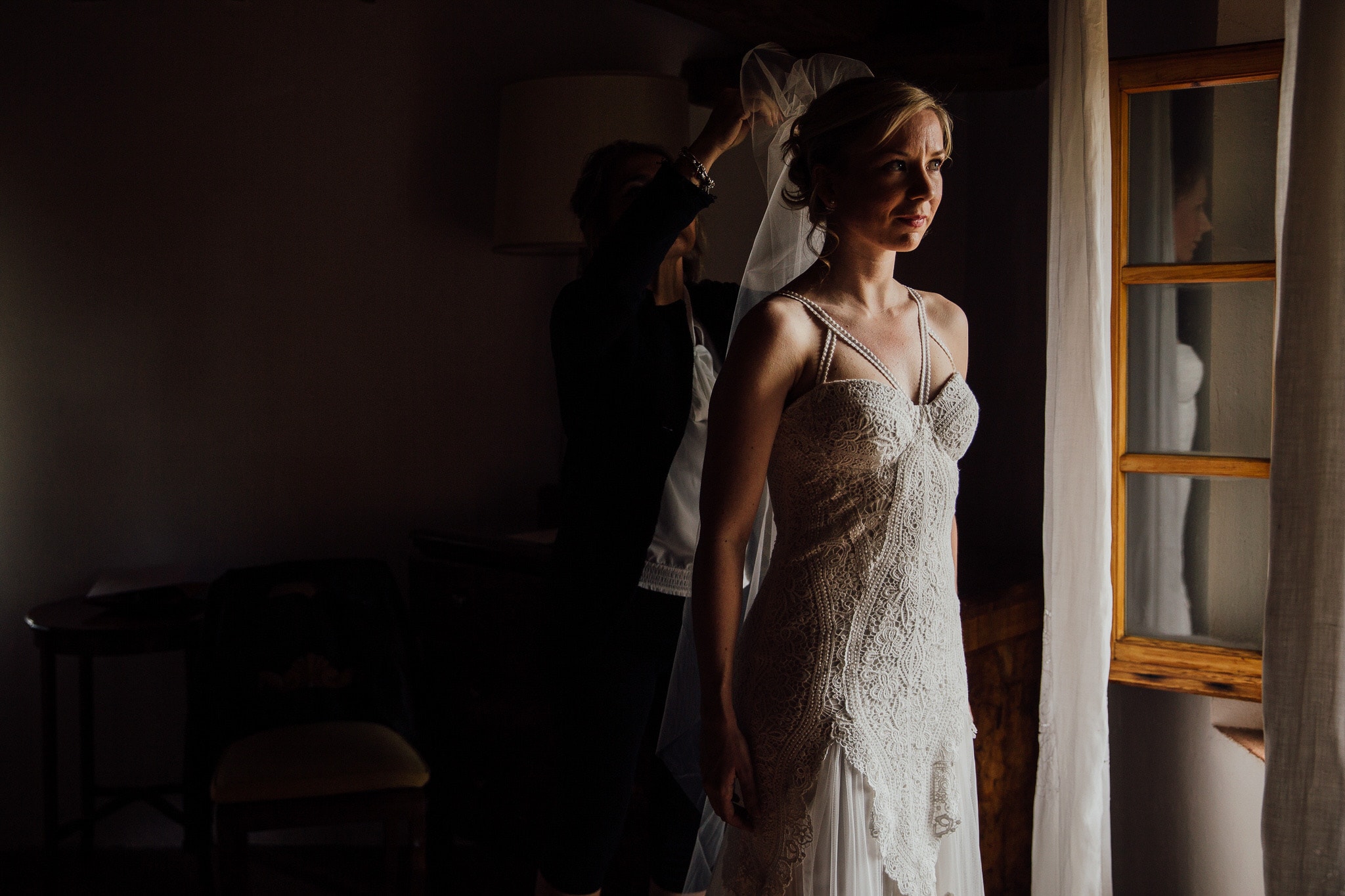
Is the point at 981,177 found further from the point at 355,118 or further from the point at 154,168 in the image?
the point at 154,168

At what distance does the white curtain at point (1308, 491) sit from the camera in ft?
4.69

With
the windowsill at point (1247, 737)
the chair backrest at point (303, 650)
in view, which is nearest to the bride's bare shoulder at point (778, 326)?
the windowsill at point (1247, 737)

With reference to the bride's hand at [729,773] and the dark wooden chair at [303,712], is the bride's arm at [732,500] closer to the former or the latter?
the bride's hand at [729,773]

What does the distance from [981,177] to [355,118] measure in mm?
1812

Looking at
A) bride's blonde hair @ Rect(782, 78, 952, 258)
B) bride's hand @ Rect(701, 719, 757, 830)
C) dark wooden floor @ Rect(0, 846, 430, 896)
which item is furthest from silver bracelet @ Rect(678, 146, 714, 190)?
dark wooden floor @ Rect(0, 846, 430, 896)

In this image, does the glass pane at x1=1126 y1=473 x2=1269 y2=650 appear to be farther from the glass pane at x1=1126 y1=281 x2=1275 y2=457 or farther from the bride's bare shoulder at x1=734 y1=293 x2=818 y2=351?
the bride's bare shoulder at x1=734 y1=293 x2=818 y2=351

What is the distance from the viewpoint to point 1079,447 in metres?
1.88

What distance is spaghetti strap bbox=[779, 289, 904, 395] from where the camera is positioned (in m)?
1.25

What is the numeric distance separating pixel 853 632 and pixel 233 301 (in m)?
2.22

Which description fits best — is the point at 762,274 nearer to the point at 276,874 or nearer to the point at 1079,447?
the point at 1079,447

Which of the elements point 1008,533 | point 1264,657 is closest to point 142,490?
point 1008,533

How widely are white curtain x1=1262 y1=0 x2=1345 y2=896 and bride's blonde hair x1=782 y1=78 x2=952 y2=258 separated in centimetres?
53

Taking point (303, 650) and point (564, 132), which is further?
point (564, 132)

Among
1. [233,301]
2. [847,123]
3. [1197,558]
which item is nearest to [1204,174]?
[1197,558]
